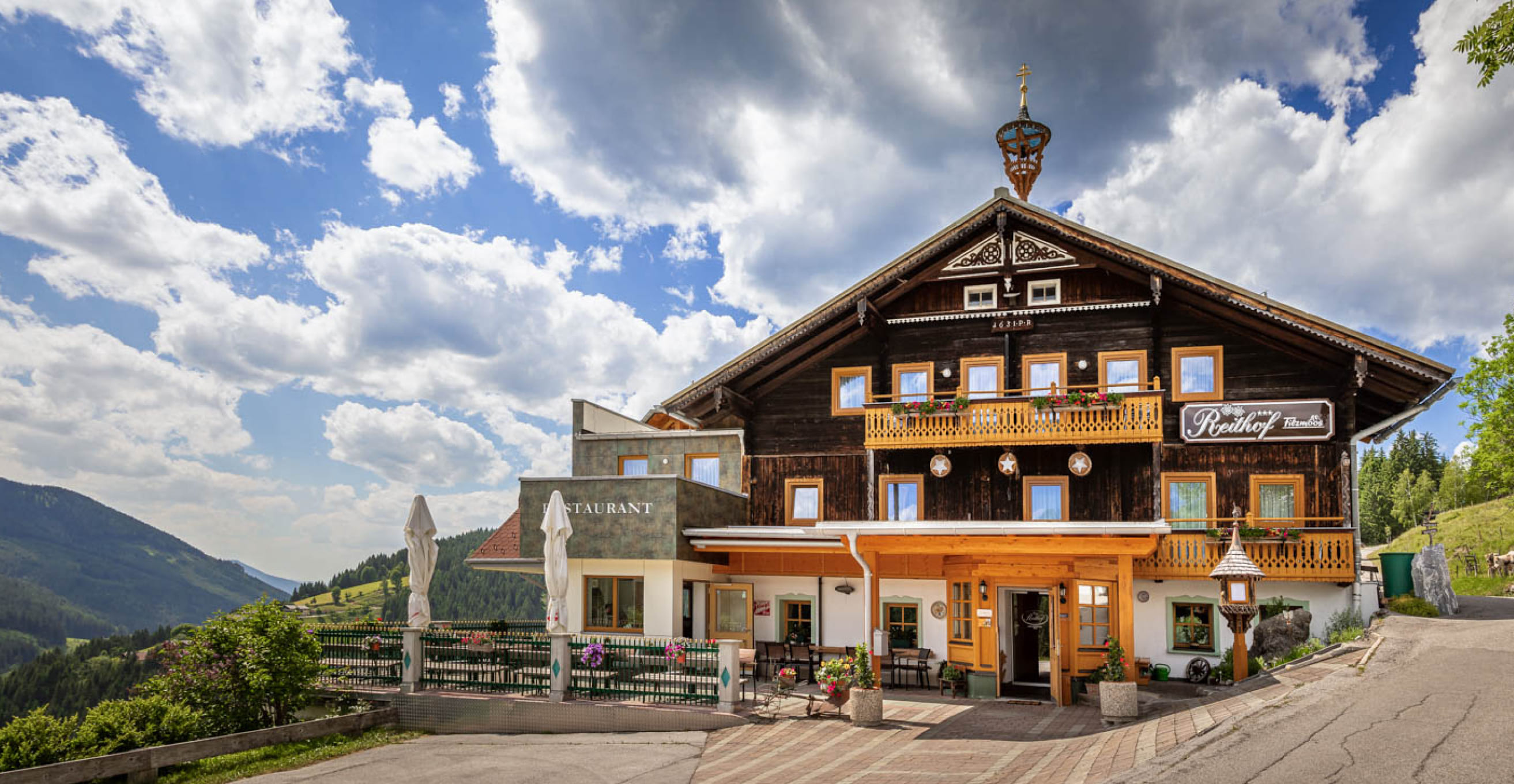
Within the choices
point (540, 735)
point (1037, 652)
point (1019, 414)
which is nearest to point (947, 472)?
point (1019, 414)

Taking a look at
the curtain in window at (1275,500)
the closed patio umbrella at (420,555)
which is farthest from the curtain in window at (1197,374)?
the closed patio umbrella at (420,555)

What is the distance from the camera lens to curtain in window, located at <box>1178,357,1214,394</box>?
2238cm

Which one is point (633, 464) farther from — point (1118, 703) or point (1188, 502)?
point (1118, 703)

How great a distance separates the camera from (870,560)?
62.0 feet

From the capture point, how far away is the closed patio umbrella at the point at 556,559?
62.4 ft

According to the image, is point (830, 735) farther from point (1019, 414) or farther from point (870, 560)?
point (1019, 414)

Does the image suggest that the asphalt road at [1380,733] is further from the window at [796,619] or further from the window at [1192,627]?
the window at [796,619]

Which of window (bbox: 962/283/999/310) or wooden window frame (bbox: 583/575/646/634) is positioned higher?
window (bbox: 962/283/999/310)

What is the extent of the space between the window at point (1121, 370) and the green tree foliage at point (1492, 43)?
13.6 meters

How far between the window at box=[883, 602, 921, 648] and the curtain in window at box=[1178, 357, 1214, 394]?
784 cm

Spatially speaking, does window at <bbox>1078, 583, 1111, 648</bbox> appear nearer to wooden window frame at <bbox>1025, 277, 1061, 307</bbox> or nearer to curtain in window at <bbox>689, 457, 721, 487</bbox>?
wooden window frame at <bbox>1025, 277, 1061, 307</bbox>

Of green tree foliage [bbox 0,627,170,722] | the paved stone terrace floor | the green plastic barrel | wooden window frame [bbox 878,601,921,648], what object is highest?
the green plastic barrel

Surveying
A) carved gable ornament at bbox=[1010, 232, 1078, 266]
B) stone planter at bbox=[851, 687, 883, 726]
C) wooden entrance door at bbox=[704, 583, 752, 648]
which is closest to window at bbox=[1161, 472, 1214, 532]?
carved gable ornament at bbox=[1010, 232, 1078, 266]

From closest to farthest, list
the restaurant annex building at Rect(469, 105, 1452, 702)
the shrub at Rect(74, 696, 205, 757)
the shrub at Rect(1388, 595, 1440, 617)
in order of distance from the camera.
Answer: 1. the shrub at Rect(74, 696, 205, 757)
2. the shrub at Rect(1388, 595, 1440, 617)
3. the restaurant annex building at Rect(469, 105, 1452, 702)
